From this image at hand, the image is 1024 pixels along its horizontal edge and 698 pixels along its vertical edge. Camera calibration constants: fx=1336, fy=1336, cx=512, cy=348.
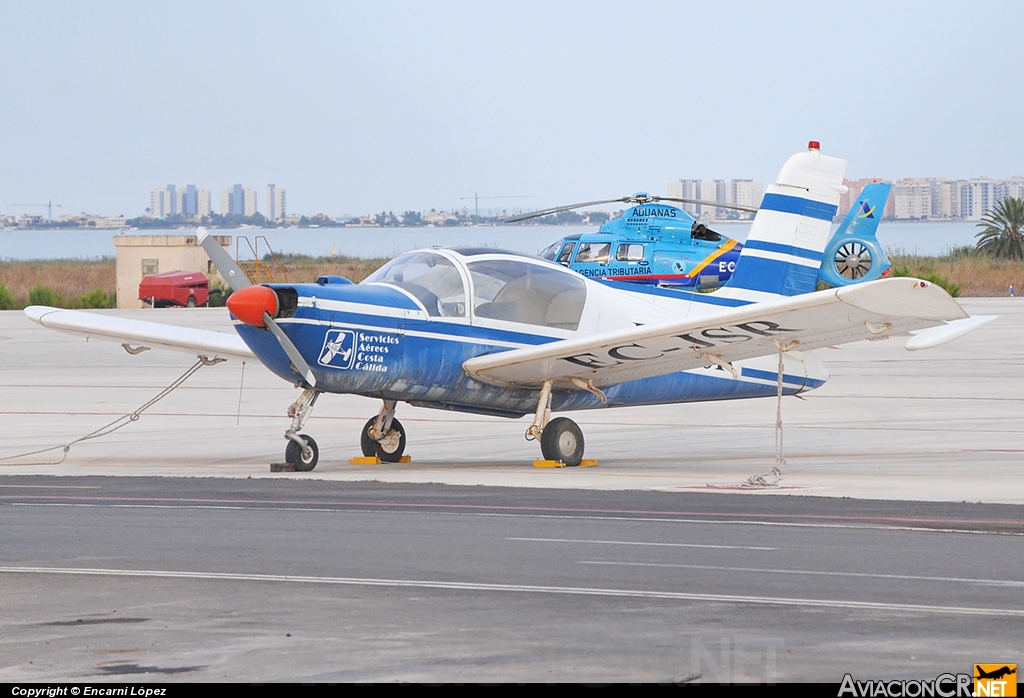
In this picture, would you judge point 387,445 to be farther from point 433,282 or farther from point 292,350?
point 292,350

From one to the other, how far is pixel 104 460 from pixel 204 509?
4437 millimetres

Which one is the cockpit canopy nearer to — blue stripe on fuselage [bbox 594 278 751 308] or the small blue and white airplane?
the small blue and white airplane

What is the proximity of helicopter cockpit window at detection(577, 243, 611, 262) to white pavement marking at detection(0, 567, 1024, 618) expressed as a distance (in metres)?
22.1

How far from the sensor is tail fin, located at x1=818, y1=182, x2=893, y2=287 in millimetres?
31844

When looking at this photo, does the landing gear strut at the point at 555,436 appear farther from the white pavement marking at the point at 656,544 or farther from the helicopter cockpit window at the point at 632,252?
the helicopter cockpit window at the point at 632,252

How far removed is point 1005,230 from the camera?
66312 millimetres

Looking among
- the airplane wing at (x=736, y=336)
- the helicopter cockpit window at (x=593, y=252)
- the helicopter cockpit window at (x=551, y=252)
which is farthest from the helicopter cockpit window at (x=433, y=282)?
the helicopter cockpit window at (x=551, y=252)

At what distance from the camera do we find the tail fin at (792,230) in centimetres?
1498

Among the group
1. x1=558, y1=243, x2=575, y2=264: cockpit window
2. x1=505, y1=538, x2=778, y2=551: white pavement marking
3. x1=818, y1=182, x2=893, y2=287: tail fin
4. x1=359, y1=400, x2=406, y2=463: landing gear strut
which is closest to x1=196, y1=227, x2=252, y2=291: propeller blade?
x1=359, y1=400, x2=406, y2=463: landing gear strut

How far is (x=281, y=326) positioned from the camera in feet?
41.0

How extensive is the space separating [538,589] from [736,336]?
19.7ft

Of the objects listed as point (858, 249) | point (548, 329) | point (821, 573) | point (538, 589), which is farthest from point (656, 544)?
point (858, 249)

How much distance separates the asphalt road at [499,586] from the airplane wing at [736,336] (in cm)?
175

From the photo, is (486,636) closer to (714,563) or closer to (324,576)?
(324,576)
